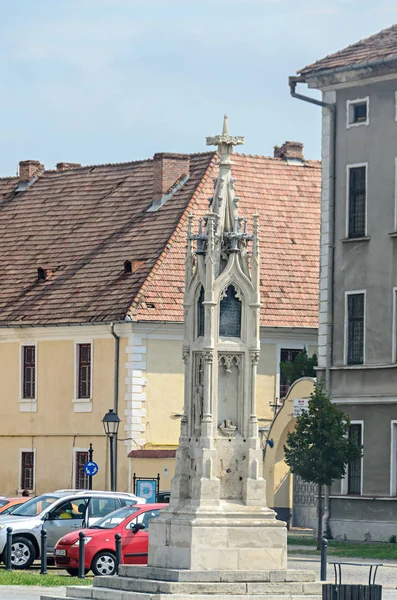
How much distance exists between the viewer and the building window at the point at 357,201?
47781mm

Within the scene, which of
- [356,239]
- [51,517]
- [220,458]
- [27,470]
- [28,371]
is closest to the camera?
[220,458]

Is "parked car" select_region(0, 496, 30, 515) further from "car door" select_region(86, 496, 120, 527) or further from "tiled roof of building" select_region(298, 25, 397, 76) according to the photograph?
"tiled roof of building" select_region(298, 25, 397, 76)

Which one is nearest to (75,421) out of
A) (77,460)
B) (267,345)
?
(77,460)

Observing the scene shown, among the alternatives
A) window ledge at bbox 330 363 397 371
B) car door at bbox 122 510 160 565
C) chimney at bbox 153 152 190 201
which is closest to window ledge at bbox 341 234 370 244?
window ledge at bbox 330 363 397 371

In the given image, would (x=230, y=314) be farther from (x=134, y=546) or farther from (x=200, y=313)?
(x=134, y=546)

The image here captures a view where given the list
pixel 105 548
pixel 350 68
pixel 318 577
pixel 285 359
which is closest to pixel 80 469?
pixel 285 359

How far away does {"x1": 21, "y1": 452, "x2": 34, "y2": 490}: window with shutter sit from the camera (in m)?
57.2

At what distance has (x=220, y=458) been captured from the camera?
26141mm

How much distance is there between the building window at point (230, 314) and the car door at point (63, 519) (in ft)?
40.2

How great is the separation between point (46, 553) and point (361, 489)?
13.1 meters

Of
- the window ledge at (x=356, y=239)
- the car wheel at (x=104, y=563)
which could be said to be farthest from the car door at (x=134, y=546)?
the window ledge at (x=356, y=239)

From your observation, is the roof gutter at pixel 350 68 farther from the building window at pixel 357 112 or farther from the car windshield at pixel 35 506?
the car windshield at pixel 35 506

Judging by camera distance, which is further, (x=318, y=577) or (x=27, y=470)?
(x=27, y=470)

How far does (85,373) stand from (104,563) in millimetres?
21671
